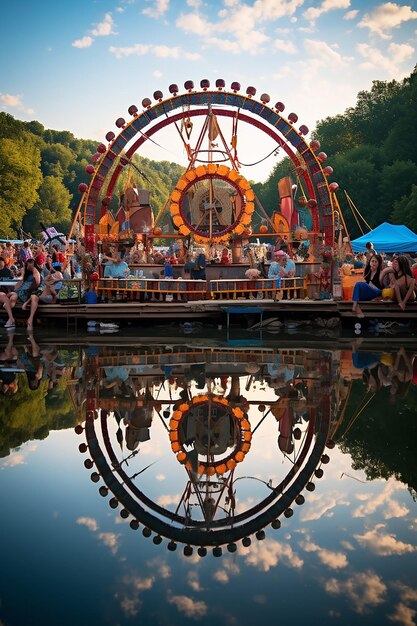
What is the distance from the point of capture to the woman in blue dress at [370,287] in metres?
15.6

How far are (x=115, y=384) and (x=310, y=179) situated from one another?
11.1 meters

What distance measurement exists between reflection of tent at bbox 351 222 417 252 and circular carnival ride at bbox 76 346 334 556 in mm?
21425

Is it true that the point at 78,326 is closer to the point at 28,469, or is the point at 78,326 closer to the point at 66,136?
the point at 28,469

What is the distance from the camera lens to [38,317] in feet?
53.4

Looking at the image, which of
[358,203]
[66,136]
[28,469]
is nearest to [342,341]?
[28,469]

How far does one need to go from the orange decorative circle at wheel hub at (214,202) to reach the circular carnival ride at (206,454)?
1033cm

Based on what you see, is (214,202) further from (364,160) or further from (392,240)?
(364,160)

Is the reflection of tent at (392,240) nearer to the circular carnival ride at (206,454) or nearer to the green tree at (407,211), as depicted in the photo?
the green tree at (407,211)

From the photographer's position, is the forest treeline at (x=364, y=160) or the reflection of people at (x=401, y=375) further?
the forest treeline at (x=364, y=160)

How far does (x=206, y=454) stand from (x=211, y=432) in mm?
529

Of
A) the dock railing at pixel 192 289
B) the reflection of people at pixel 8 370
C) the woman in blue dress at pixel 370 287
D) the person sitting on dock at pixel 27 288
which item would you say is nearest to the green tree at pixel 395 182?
the woman in blue dress at pixel 370 287

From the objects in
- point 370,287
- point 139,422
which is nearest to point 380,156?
point 370,287

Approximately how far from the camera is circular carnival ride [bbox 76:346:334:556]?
5035mm

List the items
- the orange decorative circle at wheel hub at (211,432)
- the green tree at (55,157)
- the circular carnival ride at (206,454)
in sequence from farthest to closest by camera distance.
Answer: the green tree at (55,157) < the orange decorative circle at wheel hub at (211,432) < the circular carnival ride at (206,454)
